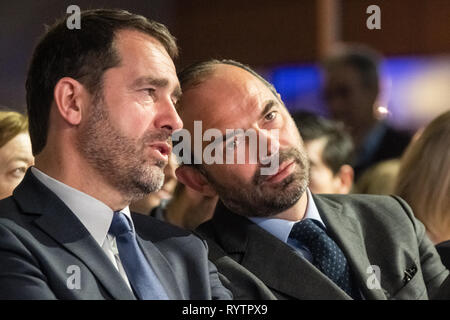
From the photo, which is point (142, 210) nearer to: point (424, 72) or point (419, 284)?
point (419, 284)

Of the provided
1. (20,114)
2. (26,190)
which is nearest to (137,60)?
(26,190)

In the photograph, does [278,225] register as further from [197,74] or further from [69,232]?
[69,232]

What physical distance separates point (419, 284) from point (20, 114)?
1.11 m

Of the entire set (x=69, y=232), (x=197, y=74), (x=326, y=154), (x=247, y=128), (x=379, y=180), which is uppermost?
(x=197, y=74)

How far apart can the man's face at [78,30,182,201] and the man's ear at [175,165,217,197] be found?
26 centimetres

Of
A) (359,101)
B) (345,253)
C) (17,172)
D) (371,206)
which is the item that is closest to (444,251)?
(371,206)

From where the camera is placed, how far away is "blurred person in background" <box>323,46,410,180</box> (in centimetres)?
359

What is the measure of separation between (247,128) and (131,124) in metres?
0.32

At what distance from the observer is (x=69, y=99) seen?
149 cm

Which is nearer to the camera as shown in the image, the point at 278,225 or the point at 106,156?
the point at 106,156

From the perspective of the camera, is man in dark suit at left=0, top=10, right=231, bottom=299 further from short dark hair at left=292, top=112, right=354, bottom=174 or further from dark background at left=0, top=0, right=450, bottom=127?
dark background at left=0, top=0, right=450, bottom=127

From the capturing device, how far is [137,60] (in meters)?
1.51

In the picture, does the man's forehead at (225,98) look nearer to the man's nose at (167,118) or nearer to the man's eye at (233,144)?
the man's eye at (233,144)
